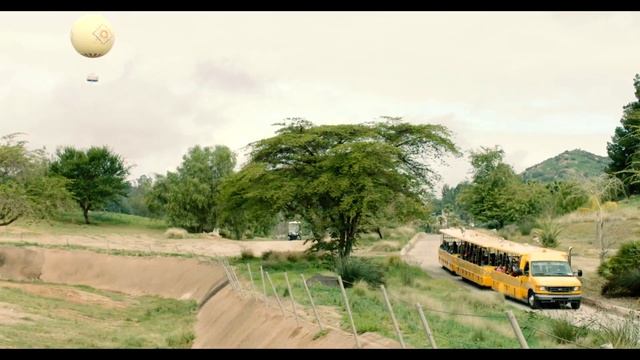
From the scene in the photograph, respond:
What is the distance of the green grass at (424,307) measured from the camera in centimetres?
1834

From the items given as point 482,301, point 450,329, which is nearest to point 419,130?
point 482,301

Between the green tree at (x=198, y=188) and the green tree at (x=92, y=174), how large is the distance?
7.56 metres

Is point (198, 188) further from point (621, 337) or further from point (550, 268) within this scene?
point (621, 337)

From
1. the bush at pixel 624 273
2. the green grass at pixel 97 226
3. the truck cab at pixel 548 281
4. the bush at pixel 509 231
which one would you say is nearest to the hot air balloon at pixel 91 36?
the truck cab at pixel 548 281

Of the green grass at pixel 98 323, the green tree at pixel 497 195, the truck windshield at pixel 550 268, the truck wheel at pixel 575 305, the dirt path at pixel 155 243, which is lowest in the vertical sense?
the green grass at pixel 98 323

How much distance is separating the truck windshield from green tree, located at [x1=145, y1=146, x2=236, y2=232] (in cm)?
6557

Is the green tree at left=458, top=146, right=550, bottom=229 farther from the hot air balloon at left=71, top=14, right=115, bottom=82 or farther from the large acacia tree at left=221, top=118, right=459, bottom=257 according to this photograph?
the hot air balloon at left=71, top=14, right=115, bottom=82

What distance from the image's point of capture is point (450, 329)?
19656 mm

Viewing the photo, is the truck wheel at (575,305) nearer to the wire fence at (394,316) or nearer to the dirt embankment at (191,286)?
the wire fence at (394,316)

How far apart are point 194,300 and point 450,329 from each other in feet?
89.3

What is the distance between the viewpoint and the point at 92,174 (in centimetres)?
10275

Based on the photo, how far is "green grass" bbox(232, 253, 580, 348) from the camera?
60.2 ft

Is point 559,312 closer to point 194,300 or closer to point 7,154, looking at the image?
point 194,300

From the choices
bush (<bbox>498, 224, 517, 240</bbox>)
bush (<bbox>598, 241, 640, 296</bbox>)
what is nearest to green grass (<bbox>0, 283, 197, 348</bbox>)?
bush (<bbox>598, 241, 640, 296</bbox>)
